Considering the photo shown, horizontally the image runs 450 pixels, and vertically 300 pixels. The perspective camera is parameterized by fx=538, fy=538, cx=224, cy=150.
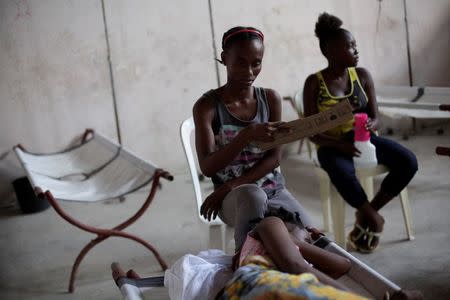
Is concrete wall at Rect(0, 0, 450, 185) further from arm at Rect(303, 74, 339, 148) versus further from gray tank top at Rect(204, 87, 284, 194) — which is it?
gray tank top at Rect(204, 87, 284, 194)

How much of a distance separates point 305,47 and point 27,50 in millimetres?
2530

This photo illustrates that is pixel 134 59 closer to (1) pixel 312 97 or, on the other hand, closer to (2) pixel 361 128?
(1) pixel 312 97

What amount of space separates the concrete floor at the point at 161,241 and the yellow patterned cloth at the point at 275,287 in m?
0.53

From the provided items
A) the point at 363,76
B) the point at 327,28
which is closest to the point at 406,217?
the point at 363,76

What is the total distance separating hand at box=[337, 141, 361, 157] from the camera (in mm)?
2879

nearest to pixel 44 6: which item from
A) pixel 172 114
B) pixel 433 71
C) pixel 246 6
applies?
pixel 172 114

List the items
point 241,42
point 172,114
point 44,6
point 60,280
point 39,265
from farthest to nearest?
point 172,114 < point 44,6 < point 39,265 < point 60,280 < point 241,42

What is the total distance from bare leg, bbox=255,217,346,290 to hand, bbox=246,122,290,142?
0.32m

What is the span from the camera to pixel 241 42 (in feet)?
6.64

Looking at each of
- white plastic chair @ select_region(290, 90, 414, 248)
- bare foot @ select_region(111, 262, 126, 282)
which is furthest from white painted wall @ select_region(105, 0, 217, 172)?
bare foot @ select_region(111, 262, 126, 282)

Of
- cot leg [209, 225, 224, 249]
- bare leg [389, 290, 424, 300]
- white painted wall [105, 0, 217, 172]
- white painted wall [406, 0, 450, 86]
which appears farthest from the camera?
white painted wall [406, 0, 450, 86]

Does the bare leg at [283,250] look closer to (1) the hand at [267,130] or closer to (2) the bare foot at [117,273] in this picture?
(1) the hand at [267,130]

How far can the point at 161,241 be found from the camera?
350 cm

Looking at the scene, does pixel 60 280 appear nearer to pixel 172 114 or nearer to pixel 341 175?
pixel 341 175
